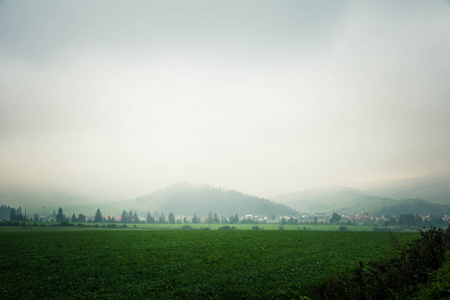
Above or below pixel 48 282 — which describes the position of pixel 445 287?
above

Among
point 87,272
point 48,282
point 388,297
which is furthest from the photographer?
point 87,272

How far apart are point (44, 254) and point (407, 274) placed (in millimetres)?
38018

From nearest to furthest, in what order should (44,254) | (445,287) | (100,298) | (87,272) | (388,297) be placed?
(445,287), (388,297), (100,298), (87,272), (44,254)

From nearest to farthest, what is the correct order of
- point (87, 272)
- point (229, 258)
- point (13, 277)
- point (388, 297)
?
point (388, 297)
point (13, 277)
point (87, 272)
point (229, 258)

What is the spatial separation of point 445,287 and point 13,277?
29.7m

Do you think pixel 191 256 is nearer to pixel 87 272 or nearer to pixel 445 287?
pixel 87 272

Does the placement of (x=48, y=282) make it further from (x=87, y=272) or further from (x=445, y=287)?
(x=445, y=287)

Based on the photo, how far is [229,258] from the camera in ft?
84.2

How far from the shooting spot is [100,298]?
14.1 meters

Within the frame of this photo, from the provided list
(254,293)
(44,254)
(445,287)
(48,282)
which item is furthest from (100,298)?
(44,254)

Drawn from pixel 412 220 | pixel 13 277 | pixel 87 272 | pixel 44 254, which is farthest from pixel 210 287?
pixel 412 220

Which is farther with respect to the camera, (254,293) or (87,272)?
(87,272)

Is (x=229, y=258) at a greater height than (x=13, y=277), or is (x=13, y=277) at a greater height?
(x=13, y=277)

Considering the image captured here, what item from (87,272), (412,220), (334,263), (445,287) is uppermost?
(445,287)
